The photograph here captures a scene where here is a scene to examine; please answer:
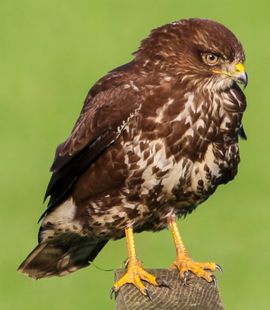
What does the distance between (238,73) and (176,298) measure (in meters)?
2.16

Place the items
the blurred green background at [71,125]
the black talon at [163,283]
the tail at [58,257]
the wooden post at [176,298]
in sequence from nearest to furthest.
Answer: the wooden post at [176,298] → the black talon at [163,283] → the tail at [58,257] → the blurred green background at [71,125]

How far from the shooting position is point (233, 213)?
52.6 ft

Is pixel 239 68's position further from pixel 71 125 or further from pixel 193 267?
pixel 71 125

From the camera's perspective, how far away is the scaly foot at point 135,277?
9531 millimetres

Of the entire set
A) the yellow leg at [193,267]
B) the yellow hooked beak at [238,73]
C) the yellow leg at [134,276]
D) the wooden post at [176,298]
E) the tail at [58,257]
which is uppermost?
the yellow hooked beak at [238,73]

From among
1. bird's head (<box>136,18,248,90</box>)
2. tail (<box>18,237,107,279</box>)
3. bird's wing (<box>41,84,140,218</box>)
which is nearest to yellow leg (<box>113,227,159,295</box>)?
bird's wing (<box>41,84,140,218</box>)

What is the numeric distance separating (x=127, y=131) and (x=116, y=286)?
3.52 feet

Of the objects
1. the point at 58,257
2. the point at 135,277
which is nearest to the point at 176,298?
the point at 135,277

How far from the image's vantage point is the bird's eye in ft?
34.2

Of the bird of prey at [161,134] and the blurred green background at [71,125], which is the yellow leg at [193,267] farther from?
the blurred green background at [71,125]

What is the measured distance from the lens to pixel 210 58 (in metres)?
10.5

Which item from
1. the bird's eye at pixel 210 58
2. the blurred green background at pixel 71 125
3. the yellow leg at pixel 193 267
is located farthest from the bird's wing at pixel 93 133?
the blurred green background at pixel 71 125

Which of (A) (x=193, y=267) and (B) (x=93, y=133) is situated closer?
(A) (x=193, y=267)

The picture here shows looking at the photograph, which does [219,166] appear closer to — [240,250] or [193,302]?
[193,302]
